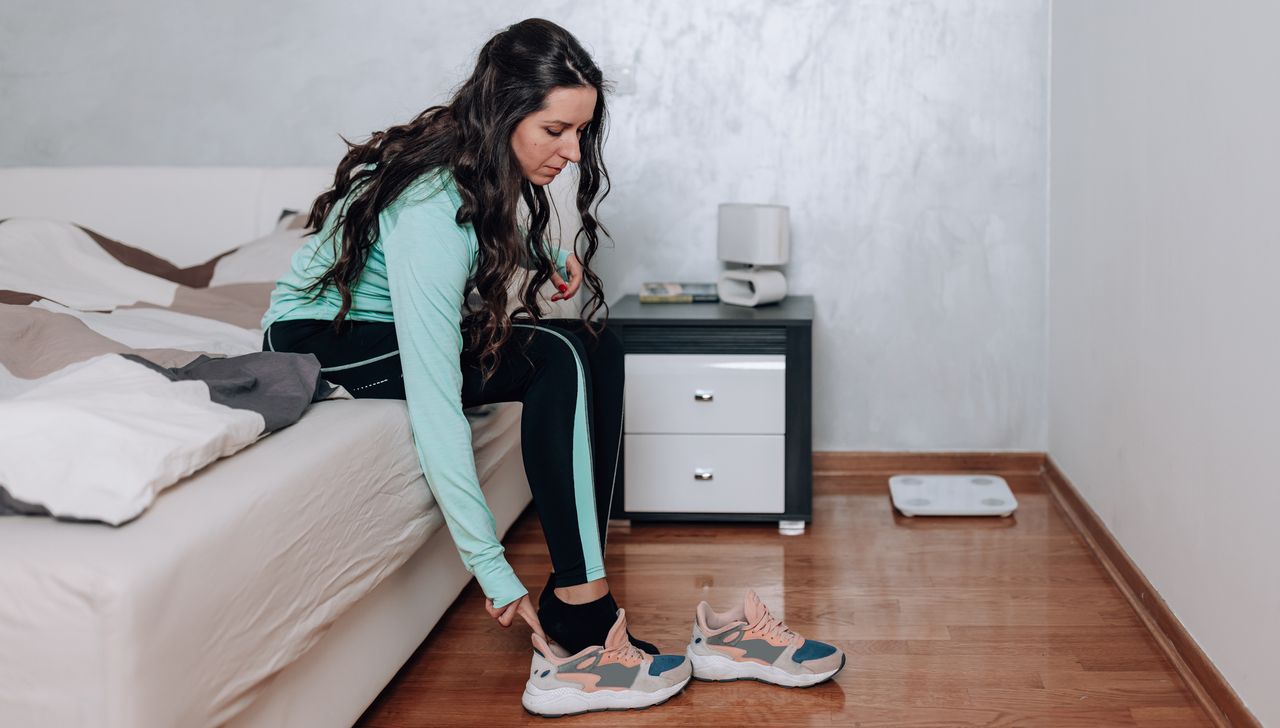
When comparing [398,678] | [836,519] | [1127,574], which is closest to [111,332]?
[398,678]

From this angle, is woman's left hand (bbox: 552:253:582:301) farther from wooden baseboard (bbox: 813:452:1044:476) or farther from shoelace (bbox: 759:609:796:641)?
wooden baseboard (bbox: 813:452:1044:476)

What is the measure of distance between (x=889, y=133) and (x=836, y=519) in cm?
97

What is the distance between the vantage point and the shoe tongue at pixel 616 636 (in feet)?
5.06

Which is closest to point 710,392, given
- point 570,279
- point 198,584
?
point 570,279

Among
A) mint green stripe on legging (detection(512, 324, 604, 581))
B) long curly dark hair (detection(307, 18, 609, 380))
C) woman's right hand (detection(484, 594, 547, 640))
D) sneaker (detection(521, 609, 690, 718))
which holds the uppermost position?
long curly dark hair (detection(307, 18, 609, 380))

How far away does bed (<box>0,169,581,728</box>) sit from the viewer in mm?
846

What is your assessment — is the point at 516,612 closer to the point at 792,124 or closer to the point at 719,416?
the point at 719,416

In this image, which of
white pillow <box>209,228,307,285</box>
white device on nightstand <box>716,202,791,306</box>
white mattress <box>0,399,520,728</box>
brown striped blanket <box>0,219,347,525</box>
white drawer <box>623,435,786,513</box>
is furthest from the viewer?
white device on nightstand <box>716,202,791,306</box>

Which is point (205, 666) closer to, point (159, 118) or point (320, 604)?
point (320, 604)

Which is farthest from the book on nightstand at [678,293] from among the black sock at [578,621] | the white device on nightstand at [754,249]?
the black sock at [578,621]

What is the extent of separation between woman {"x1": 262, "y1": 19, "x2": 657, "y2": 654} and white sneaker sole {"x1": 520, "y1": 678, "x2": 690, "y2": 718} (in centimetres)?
9

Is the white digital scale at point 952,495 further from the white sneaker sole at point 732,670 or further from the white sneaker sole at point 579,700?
the white sneaker sole at point 579,700

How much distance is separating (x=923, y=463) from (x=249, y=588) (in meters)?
2.01

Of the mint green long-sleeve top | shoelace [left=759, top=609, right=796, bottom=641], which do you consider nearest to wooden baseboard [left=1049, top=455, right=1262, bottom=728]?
shoelace [left=759, top=609, right=796, bottom=641]
